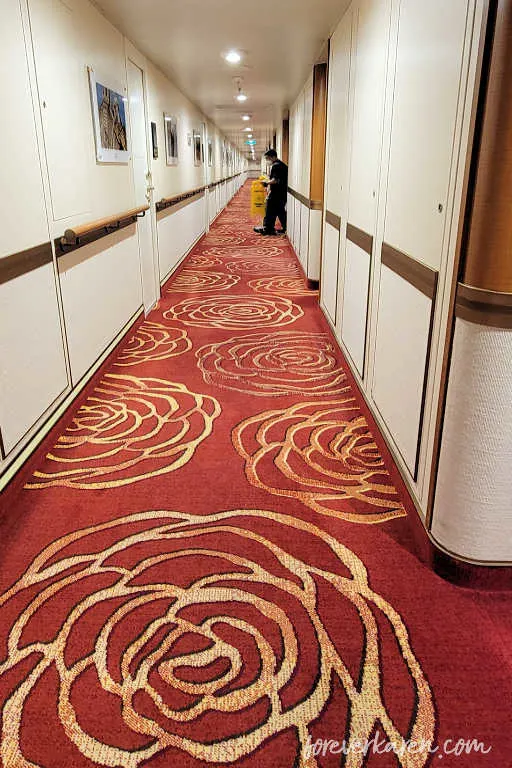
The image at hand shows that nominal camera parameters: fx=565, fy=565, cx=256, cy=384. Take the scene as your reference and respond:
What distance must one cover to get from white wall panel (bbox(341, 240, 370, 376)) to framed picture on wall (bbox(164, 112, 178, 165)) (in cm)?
382

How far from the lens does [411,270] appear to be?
7.46ft

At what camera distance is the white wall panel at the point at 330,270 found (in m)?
4.54

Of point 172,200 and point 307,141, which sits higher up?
point 307,141

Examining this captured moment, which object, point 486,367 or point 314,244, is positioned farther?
point 314,244

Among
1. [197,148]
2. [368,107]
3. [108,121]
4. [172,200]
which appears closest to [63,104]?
[108,121]

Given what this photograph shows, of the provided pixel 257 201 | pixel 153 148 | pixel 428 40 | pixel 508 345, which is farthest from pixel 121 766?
pixel 257 201

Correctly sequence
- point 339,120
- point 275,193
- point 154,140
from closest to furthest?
point 339,120 → point 154,140 → point 275,193

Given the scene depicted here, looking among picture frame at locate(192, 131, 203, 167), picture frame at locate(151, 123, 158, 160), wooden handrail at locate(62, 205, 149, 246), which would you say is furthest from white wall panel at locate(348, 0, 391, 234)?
picture frame at locate(192, 131, 203, 167)

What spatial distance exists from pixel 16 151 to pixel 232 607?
213 cm

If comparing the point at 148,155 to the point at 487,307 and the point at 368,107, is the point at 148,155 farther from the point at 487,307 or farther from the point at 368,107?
the point at 487,307

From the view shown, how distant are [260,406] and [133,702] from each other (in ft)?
6.74

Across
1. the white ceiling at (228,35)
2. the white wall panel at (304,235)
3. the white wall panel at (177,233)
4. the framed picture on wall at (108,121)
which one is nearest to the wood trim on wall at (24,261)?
the framed picture on wall at (108,121)

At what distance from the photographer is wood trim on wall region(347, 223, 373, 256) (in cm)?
315

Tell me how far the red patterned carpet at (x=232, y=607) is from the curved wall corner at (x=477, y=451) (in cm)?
20
